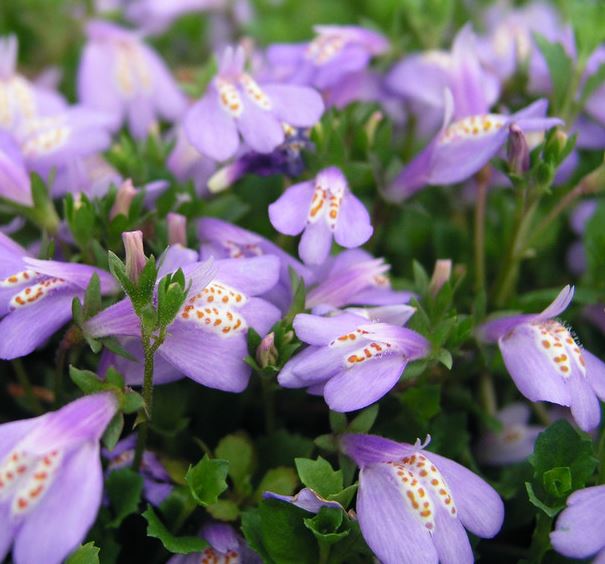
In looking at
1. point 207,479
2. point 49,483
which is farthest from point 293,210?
point 49,483

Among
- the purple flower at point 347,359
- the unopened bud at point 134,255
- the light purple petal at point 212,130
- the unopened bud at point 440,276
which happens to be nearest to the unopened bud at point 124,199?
the light purple petal at point 212,130

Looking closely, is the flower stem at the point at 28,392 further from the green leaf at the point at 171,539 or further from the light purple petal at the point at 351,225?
the light purple petal at the point at 351,225

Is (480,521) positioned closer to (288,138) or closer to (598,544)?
(598,544)

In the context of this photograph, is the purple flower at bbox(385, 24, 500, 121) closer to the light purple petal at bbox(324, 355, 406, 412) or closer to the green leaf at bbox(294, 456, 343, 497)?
the light purple petal at bbox(324, 355, 406, 412)

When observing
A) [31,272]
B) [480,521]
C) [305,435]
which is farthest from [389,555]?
[31,272]

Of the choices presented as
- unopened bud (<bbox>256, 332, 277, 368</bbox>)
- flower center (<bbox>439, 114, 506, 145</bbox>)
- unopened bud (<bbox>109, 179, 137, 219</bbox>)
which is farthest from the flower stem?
flower center (<bbox>439, 114, 506, 145</bbox>)
